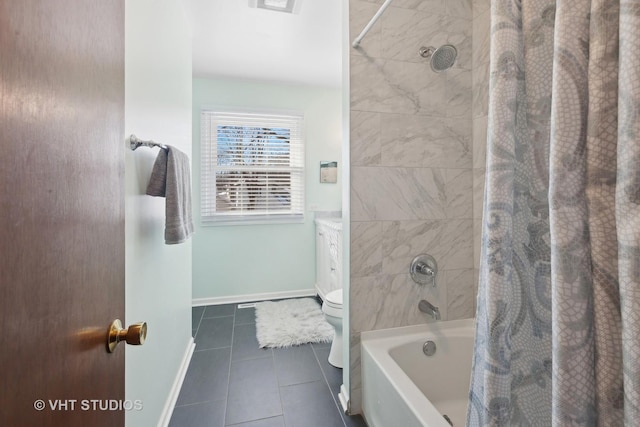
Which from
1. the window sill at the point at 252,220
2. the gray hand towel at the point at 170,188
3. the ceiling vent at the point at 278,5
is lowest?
the window sill at the point at 252,220

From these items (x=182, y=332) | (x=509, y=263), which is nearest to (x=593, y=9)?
(x=509, y=263)

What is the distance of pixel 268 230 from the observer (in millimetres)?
3285

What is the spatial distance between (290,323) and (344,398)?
3.57ft

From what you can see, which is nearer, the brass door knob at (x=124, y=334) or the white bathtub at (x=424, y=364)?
the brass door knob at (x=124, y=334)

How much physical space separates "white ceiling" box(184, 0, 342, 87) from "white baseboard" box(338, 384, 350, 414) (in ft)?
8.30

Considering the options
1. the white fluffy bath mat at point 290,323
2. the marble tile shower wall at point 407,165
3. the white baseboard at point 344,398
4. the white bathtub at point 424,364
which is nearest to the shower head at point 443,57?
the marble tile shower wall at point 407,165

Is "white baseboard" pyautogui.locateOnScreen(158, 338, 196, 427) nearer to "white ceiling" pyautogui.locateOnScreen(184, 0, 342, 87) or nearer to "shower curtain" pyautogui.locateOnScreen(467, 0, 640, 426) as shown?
"shower curtain" pyautogui.locateOnScreen(467, 0, 640, 426)

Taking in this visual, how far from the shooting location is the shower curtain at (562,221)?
16.0 inches

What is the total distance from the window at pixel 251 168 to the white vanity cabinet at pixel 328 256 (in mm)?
422

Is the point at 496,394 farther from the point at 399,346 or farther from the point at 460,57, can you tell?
the point at 460,57

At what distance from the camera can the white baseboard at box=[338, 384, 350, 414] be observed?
1.56 m

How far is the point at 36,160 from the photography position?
15.0 inches

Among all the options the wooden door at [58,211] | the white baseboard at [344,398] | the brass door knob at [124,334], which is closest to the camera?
the wooden door at [58,211]

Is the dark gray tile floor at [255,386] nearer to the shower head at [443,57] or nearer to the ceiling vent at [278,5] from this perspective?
the shower head at [443,57]
